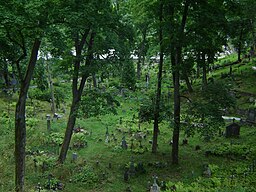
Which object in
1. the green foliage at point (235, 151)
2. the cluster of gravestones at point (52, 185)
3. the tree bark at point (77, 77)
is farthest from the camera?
the green foliage at point (235, 151)

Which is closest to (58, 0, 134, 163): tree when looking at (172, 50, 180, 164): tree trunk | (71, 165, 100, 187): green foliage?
(71, 165, 100, 187): green foliage

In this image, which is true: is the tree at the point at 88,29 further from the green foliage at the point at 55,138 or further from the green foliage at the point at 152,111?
the green foliage at the point at 152,111

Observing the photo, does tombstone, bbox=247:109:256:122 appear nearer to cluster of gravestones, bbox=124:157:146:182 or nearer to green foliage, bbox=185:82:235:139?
green foliage, bbox=185:82:235:139

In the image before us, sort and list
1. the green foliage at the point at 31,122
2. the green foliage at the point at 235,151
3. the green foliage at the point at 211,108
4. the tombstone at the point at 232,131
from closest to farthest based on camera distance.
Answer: the green foliage at the point at 211,108
the green foliage at the point at 235,151
the tombstone at the point at 232,131
the green foliage at the point at 31,122

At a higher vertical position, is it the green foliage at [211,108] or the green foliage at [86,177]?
the green foliage at [211,108]

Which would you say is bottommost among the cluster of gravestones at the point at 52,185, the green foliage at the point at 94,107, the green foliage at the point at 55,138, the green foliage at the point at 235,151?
the cluster of gravestones at the point at 52,185

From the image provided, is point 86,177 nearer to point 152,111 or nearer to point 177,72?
point 152,111

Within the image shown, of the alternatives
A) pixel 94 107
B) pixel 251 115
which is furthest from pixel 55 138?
pixel 251 115

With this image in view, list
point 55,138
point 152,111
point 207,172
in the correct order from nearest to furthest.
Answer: point 207,172 → point 152,111 → point 55,138

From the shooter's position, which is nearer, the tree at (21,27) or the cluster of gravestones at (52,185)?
the tree at (21,27)

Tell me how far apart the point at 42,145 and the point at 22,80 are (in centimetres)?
726

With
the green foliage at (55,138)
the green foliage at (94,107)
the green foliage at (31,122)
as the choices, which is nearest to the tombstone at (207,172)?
the green foliage at (94,107)

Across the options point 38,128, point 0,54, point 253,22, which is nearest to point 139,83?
point 253,22

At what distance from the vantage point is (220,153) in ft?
49.2
